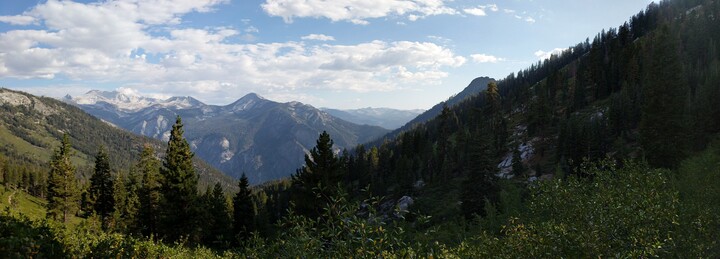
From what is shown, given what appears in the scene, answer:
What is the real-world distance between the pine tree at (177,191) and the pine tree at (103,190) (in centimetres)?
3952

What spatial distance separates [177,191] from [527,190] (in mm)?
55062

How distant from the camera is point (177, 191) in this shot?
133ft

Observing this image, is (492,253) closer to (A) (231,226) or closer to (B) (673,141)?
(B) (673,141)

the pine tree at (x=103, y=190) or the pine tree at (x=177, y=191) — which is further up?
the pine tree at (x=177, y=191)

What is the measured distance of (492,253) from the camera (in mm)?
11602

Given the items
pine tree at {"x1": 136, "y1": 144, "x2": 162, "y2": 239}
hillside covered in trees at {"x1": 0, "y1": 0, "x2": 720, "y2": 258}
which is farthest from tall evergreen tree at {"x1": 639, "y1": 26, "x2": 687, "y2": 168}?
pine tree at {"x1": 136, "y1": 144, "x2": 162, "y2": 239}

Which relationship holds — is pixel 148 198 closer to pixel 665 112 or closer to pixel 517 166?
pixel 665 112

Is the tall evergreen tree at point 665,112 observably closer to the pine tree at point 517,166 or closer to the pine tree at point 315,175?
the pine tree at point 517,166

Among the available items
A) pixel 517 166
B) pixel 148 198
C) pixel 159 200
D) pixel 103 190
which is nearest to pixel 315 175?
pixel 159 200

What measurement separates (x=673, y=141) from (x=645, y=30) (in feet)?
491

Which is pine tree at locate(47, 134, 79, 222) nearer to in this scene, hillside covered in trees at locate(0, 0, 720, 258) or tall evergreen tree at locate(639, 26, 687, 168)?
hillside covered in trees at locate(0, 0, 720, 258)

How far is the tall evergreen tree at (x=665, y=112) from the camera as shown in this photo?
2007 inches

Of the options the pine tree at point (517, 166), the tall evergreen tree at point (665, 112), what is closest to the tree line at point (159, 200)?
the tall evergreen tree at point (665, 112)

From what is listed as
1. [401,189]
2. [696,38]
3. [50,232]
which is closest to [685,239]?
[50,232]
